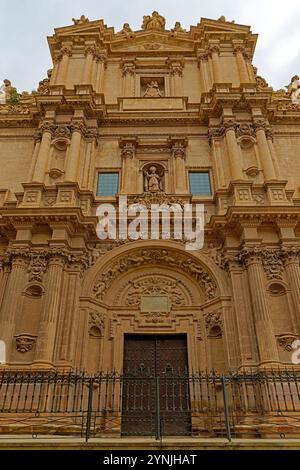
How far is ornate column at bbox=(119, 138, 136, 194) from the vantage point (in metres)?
15.4

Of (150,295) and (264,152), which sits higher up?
(264,152)

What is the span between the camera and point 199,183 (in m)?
16.0

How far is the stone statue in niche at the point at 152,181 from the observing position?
1536 centimetres

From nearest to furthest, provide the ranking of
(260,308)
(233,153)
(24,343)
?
(24,343) → (260,308) → (233,153)

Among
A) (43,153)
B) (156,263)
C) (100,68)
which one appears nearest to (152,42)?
(100,68)

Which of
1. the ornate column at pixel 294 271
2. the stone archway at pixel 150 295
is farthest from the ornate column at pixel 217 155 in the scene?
the ornate column at pixel 294 271

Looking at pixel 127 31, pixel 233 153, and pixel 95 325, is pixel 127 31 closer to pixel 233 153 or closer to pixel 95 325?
pixel 233 153

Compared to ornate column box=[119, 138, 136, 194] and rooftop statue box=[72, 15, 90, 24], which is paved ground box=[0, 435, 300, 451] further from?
rooftop statue box=[72, 15, 90, 24]

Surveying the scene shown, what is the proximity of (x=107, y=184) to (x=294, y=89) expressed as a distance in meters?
10.9

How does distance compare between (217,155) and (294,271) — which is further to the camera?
(217,155)

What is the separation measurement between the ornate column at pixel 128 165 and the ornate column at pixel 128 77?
12.5ft

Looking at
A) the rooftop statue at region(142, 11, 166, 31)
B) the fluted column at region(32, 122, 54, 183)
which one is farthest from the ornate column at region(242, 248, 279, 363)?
the rooftop statue at region(142, 11, 166, 31)

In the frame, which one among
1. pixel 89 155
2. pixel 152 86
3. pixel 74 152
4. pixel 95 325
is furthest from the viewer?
pixel 152 86

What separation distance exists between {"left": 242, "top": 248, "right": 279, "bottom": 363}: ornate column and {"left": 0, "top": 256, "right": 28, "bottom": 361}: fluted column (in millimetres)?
7035
